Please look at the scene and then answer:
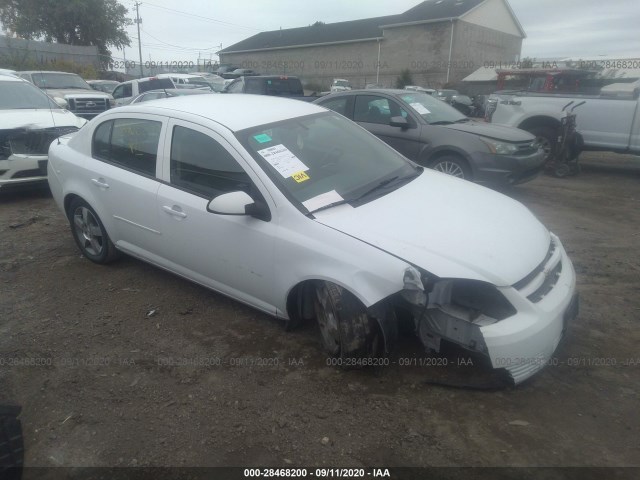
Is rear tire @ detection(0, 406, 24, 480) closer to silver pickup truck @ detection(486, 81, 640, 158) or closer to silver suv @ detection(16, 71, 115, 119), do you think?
silver pickup truck @ detection(486, 81, 640, 158)

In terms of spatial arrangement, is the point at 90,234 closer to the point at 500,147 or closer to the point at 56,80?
the point at 500,147

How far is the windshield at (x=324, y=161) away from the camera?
326 centimetres

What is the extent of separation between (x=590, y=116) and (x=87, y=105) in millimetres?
11878

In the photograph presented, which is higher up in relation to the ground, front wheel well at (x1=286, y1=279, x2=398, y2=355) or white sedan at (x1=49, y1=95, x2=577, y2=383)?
white sedan at (x1=49, y1=95, x2=577, y2=383)

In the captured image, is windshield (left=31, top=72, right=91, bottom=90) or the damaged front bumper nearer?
the damaged front bumper

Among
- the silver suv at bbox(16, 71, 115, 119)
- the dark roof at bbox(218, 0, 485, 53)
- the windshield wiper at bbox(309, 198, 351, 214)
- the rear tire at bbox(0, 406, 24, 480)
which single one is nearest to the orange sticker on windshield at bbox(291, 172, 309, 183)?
the windshield wiper at bbox(309, 198, 351, 214)

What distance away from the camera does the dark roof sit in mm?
36156

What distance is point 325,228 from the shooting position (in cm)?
295

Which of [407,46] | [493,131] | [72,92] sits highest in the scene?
[407,46]

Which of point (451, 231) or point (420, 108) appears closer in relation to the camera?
point (451, 231)

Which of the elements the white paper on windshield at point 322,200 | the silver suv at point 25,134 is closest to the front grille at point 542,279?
the white paper on windshield at point 322,200

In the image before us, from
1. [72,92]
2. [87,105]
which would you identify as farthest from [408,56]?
[87,105]

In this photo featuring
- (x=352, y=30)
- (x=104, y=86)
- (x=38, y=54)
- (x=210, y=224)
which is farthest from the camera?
(x=352, y=30)

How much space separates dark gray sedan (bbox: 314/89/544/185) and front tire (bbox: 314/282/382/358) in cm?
418
